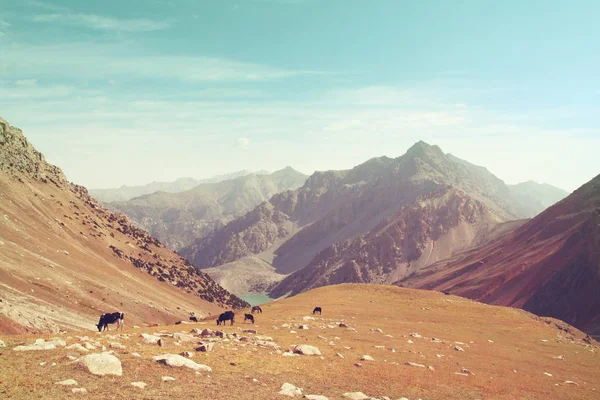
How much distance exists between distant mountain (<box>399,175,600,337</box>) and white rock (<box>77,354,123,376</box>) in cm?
13118

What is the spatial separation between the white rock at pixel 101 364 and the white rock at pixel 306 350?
13.5 meters

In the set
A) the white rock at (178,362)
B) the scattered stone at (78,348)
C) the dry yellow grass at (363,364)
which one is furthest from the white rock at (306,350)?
the scattered stone at (78,348)

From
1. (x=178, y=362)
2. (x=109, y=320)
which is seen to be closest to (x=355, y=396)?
(x=178, y=362)

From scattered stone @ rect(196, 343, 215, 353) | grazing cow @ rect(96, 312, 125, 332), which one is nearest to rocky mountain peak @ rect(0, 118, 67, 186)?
grazing cow @ rect(96, 312, 125, 332)

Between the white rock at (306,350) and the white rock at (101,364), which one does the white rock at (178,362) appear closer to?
the white rock at (101,364)

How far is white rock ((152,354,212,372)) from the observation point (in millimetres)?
21831

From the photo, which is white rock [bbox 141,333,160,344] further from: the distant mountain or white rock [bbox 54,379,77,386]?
the distant mountain

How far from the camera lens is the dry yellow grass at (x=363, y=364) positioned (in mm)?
18812

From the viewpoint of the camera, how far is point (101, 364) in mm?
19625

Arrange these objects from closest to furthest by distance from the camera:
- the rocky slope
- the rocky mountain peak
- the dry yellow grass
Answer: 1. the dry yellow grass
2. the rocky slope
3. the rocky mountain peak

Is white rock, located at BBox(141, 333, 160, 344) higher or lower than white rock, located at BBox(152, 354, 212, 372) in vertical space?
lower

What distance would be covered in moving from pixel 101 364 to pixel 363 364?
17693mm

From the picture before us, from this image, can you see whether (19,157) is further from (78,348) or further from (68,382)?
(68,382)

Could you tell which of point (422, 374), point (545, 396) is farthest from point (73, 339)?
point (545, 396)
